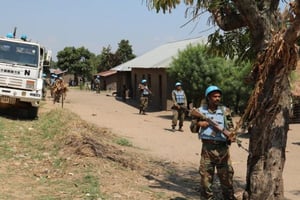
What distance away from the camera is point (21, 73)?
572 inches

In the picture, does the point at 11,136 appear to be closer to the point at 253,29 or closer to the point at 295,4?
the point at 253,29

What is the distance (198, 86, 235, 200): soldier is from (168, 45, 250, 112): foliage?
13906 mm

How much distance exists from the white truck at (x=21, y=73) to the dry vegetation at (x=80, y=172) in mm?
3015

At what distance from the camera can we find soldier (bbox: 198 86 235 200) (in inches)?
229

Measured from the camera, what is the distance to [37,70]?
48.5ft

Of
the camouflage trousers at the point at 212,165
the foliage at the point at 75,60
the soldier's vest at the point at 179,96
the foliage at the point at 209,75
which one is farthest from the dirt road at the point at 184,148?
the foliage at the point at 75,60

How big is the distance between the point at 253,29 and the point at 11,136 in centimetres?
733

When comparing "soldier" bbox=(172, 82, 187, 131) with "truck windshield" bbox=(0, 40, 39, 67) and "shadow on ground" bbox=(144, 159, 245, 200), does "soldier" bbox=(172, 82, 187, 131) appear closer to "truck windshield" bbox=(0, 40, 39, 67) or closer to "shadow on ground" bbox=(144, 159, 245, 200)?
"truck windshield" bbox=(0, 40, 39, 67)

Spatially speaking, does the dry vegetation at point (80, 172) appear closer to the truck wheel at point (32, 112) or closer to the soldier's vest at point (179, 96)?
the truck wheel at point (32, 112)

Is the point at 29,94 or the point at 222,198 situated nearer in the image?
the point at 222,198

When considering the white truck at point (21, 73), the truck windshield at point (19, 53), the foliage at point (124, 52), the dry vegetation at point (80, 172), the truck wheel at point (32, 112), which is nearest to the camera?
the dry vegetation at point (80, 172)

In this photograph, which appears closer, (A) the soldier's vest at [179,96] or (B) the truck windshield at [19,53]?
(B) the truck windshield at [19,53]

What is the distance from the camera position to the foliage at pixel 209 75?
1997 cm

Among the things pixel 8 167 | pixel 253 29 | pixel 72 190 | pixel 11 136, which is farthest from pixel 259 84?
pixel 11 136
